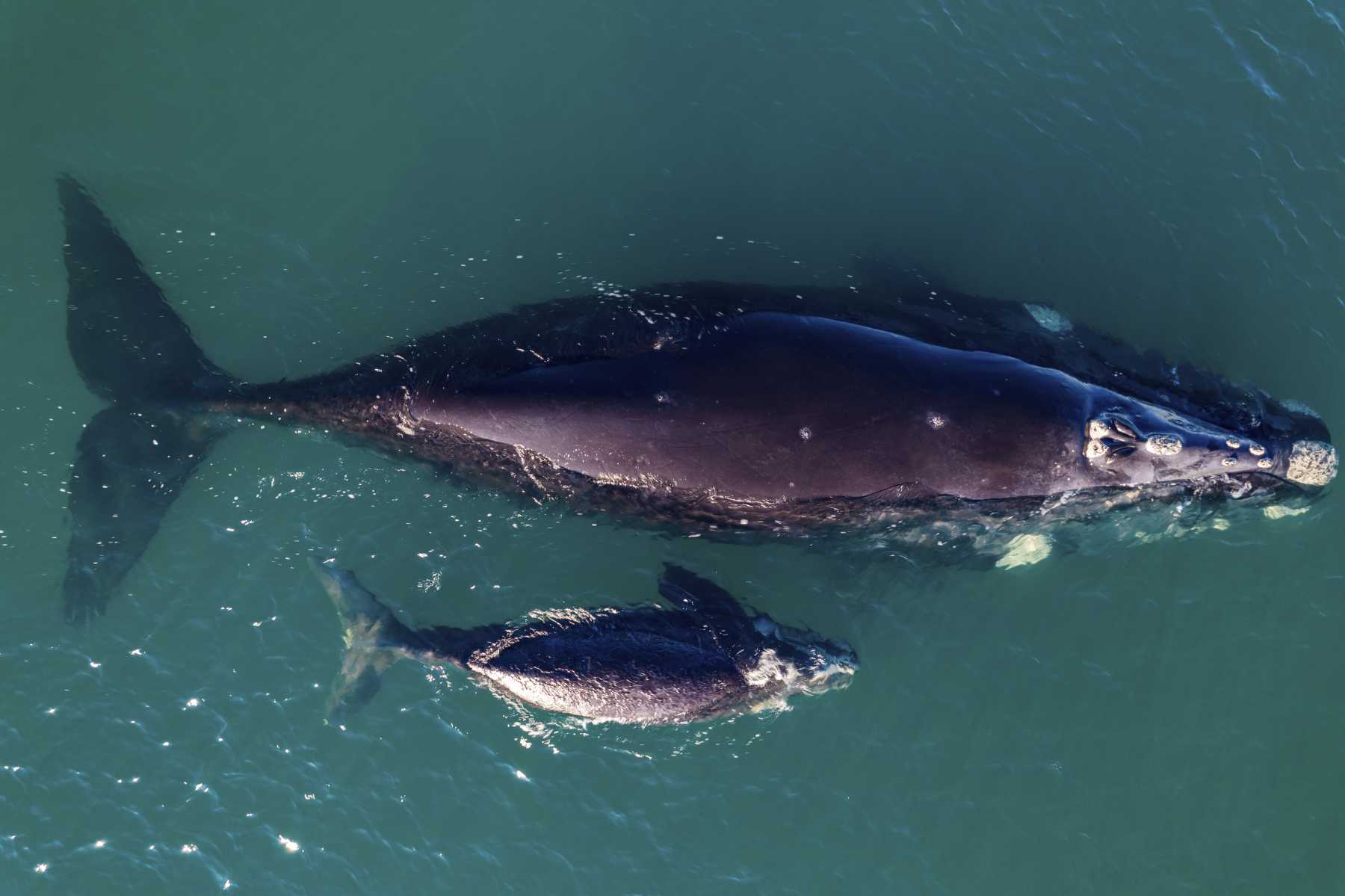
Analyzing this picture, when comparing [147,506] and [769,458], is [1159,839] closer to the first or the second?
[769,458]

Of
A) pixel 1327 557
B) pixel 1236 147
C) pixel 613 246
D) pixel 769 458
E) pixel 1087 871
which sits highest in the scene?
pixel 1236 147

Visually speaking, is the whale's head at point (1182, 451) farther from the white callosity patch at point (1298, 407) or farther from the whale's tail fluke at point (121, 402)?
the whale's tail fluke at point (121, 402)

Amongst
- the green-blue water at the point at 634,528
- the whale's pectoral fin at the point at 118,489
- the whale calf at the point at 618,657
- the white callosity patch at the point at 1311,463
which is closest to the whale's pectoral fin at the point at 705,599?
the whale calf at the point at 618,657

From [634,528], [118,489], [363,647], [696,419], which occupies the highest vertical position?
[696,419]

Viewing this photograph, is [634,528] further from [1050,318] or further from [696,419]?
[1050,318]

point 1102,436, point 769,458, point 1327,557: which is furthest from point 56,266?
point 1327,557

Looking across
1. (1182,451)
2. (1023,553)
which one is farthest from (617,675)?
(1182,451)
